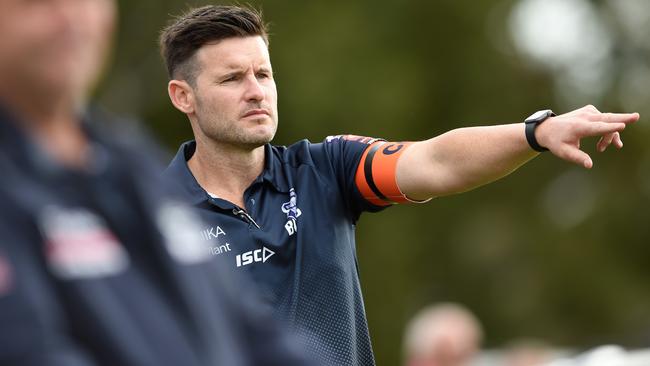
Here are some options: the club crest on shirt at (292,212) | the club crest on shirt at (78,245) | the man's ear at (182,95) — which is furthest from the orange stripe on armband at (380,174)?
the club crest on shirt at (78,245)

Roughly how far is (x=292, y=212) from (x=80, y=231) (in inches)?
148

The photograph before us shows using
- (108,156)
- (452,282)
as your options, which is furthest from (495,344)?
(108,156)

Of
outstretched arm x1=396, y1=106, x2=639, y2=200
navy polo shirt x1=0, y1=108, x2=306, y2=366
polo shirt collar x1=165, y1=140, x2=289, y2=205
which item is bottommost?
navy polo shirt x1=0, y1=108, x2=306, y2=366

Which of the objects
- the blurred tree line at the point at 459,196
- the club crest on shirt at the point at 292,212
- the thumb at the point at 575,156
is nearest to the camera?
the thumb at the point at 575,156

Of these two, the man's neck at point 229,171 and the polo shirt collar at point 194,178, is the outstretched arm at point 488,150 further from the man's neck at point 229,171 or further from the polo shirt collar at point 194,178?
the man's neck at point 229,171

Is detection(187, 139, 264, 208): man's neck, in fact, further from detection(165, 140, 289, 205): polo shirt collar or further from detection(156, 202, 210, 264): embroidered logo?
detection(156, 202, 210, 264): embroidered logo

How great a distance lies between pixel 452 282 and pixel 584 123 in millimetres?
21503

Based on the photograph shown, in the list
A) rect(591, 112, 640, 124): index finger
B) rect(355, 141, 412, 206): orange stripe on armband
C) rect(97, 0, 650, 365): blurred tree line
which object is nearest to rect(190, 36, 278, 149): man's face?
rect(355, 141, 412, 206): orange stripe on armband

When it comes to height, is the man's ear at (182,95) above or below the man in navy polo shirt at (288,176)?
above

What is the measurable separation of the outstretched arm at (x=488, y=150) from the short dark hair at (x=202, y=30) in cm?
91

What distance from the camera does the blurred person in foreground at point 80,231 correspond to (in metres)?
2.04

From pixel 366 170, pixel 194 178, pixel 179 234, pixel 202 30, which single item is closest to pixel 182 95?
pixel 202 30

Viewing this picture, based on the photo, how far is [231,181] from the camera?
5996 millimetres

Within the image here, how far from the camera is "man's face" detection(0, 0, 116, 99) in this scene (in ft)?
6.77
